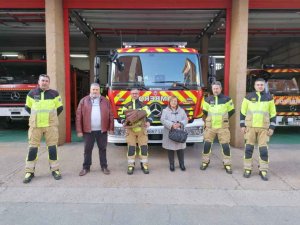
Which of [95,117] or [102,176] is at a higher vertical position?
[95,117]

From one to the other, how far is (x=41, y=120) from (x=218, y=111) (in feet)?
10.3

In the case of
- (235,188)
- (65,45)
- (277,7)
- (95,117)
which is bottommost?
(235,188)

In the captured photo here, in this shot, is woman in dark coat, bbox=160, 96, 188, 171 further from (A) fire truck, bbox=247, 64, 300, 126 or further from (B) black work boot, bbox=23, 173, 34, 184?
(A) fire truck, bbox=247, 64, 300, 126

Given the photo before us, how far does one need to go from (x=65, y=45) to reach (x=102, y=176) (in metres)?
4.46

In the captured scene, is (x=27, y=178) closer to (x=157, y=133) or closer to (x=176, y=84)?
(x=157, y=133)

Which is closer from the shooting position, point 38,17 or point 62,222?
point 62,222

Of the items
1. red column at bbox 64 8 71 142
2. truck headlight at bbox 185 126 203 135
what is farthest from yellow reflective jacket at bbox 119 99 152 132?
red column at bbox 64 8 71 142

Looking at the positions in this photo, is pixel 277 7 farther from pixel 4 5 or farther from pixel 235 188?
pixel 4 5

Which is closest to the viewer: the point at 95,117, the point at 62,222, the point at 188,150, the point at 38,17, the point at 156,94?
the point at 62,222

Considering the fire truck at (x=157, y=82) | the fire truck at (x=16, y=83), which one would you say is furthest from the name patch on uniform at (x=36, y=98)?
the fire truck at (x=16, y=83)

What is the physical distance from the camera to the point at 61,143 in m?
8.68

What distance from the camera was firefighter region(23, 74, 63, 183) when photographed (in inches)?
217

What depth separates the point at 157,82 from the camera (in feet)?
22.2

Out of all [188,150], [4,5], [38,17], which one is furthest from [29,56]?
[188,150]
